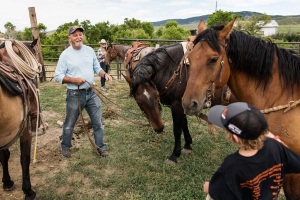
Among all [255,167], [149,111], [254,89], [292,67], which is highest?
[292,67]

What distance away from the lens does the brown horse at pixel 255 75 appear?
1979 millimetres

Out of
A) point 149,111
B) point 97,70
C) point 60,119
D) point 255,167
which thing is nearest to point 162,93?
point 149,111

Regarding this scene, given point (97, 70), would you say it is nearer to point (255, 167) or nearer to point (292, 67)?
point (292, 67)

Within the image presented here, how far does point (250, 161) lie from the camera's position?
1330 mm

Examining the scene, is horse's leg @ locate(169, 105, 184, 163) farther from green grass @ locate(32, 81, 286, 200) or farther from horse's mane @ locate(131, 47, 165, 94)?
horse's mane @ locate(131, 47, 165, 94)

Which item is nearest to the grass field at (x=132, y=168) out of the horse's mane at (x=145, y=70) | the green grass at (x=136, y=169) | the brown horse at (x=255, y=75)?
the green grass at (x=136, y=169)

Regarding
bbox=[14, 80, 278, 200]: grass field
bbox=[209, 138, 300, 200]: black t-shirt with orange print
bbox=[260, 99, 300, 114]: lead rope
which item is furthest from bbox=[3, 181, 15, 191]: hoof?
bbox=[260, 99, 300, 114]: lead rope

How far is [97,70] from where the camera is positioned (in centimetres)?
386

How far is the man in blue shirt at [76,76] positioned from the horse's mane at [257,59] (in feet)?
6.43

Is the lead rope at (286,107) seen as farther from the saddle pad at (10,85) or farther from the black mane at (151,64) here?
the saddle pad at (10,85)

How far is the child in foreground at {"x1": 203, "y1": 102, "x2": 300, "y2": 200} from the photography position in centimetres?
129

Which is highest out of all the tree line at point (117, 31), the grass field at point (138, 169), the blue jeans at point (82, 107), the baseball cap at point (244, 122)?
the tree line at point (117, 31)

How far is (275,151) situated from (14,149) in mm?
4264

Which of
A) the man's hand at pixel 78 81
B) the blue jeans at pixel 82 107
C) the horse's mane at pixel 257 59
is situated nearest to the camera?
the horse's mane at pixel 257 59
